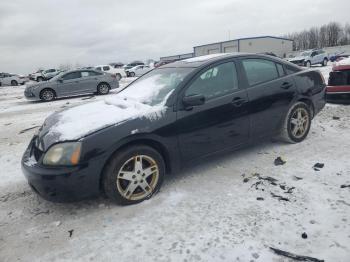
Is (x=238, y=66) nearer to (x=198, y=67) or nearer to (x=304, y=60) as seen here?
(x=198, y=67)

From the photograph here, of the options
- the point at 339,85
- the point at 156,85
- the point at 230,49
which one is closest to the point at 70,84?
the point at 156,85

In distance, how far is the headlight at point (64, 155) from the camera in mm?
3084

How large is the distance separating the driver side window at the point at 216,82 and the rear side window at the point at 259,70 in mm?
266

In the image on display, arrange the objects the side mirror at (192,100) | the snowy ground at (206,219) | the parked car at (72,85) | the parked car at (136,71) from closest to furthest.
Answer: the snowy ground at (206,219) < the side mirror at (192,100) < the parked car at (72,85) < the parked car at (136,71)

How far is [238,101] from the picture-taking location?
4.14m

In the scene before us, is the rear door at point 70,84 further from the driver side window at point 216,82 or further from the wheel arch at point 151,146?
the wheel arch at point 151,146

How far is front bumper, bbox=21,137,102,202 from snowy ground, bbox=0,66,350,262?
0.31 metres

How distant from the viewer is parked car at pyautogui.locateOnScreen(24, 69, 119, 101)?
13727 mm

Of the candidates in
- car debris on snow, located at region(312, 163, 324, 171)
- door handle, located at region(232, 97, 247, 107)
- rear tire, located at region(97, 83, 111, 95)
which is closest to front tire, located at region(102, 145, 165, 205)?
door handle, located at region(232, 97, 247, 107)

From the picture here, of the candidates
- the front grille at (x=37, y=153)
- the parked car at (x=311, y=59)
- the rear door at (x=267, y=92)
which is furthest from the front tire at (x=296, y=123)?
the parked car at (x=311, y=59)

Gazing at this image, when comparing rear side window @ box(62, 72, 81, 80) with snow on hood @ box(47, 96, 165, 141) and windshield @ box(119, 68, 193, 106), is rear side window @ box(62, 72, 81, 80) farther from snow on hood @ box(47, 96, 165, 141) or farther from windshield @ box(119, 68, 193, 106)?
snow on hood @ box(47, 96, 165, 141)

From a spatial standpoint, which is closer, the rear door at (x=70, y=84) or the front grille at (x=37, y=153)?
the front grille at (x=37, y=153)

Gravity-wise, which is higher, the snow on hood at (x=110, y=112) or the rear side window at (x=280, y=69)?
the rear side window at (x=280, y=69)

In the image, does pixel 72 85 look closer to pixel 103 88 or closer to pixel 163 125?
pixel 103 88
